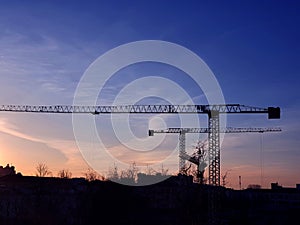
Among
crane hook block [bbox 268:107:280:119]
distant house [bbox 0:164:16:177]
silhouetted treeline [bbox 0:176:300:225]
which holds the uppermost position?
crane hook block [bbox 268:107:280:119]

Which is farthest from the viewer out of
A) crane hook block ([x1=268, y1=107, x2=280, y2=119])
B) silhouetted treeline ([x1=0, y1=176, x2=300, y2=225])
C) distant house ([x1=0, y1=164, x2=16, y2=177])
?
distant house ([x1=0, y1=164, x2=16, y2=177])

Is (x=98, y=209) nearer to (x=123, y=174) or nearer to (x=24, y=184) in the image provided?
(x=123, y=174)

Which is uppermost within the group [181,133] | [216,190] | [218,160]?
[181,133]

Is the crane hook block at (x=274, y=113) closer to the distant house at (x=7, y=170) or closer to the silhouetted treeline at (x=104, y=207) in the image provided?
the silhouetted treeline at (x=104, y=207)

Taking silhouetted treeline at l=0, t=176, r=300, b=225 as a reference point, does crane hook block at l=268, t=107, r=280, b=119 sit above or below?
above

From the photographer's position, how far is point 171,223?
40.2 m

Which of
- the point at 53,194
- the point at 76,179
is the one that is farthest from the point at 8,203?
the point at 76,179

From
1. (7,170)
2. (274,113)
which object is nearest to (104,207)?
(274,113)

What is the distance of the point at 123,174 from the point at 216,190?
12.6 metres

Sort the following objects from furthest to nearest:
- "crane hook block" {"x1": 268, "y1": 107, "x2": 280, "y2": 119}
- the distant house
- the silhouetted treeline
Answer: the distant house, "crane hook block" {"x1": 268, "y1": 107, "x2": 280, "y2": 119}, the silhouetted treeline

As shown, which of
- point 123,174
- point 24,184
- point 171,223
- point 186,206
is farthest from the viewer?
point 24,184

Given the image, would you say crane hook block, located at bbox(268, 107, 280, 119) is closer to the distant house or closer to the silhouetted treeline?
the silhouetted treeline

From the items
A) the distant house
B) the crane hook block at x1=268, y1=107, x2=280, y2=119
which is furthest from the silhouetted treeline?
the distant house

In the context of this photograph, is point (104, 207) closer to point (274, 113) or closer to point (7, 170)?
point (274, 113)
